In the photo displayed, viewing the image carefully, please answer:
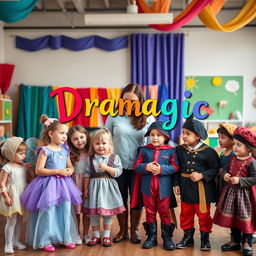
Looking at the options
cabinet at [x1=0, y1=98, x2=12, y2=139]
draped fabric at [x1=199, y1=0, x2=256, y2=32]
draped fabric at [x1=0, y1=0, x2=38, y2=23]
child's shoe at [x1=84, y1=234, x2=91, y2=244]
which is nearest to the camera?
child's shoe at [x1=84, y1=234, x2=91, y2=244]

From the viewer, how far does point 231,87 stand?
25.7 feet

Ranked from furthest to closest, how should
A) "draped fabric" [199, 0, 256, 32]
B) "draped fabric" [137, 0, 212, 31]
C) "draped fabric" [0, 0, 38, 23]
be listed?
"draped fabric" [199, 0, 256, 32], "draped fabric" [137, 0, 212, 31], "draped fabric" [0, 0, 38, 23]

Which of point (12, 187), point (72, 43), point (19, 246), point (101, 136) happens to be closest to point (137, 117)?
point (101, 136)

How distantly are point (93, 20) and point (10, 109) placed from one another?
2929 millimetres

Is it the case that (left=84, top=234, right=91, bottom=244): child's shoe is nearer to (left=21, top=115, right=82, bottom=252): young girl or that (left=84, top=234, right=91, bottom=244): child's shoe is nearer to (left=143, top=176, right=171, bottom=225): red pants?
(left=21, top=115, right=82, bottom=252): young girl

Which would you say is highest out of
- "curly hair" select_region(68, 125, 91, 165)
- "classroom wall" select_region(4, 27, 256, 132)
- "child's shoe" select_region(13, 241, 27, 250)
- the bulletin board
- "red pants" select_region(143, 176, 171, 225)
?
"classroom wall" select_region(4, 27, 256, 132)

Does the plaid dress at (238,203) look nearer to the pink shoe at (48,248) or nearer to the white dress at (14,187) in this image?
the pink shoe at (48,248)

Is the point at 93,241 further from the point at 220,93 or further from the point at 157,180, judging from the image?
the point at 220,93

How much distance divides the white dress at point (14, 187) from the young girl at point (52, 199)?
0.06m

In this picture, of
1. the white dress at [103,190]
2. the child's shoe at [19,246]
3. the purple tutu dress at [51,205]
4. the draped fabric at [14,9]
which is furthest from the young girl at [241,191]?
the draped fabric at [14,9]

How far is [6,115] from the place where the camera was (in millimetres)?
7289

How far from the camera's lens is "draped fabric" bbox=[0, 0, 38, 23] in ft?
15.7

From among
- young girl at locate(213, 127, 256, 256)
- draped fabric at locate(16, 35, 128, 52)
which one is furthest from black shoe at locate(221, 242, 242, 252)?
draped fabric at locate(16, 35, 128, 52)

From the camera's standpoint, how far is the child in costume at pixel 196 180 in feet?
10.7
